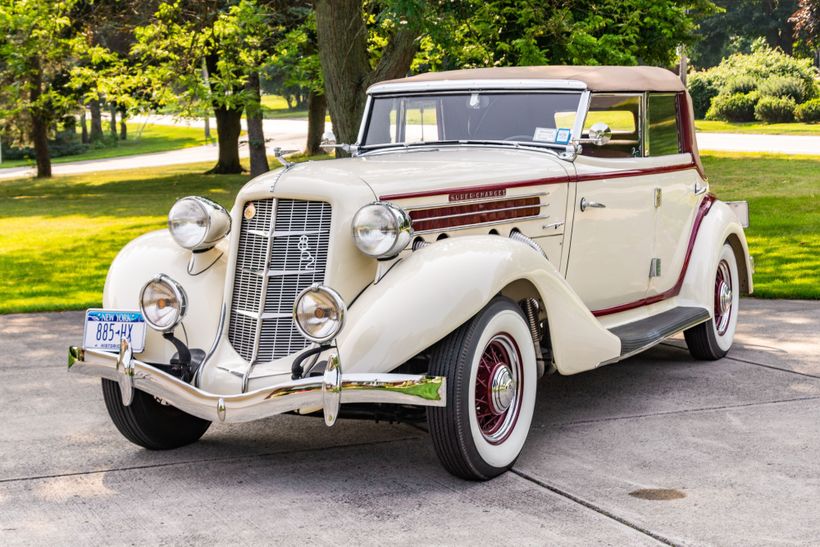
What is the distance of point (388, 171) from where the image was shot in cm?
544

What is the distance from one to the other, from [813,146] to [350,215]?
2533cm

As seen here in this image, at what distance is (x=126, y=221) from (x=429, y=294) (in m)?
15.0

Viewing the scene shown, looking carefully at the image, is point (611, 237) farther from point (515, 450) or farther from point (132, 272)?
point (132, 272)

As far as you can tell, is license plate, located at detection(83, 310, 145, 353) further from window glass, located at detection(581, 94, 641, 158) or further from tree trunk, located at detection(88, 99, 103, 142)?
tree trunk, located at detection(88, 99, 103, 142)

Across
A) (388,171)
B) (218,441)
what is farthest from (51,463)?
(388,171)

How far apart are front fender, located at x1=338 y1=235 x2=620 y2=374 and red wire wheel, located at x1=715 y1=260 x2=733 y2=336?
2.68m

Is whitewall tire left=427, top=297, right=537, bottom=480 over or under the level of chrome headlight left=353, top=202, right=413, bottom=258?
under

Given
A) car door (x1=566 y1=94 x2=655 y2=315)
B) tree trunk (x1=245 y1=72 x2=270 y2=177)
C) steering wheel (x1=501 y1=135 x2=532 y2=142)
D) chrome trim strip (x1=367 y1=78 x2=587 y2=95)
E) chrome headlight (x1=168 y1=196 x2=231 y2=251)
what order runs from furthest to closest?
1. tree trunk (x1=245 y1=72 x2=270 y2=177)
2. chrome trim strip (x1=367 y1=78 x2=587 y2=95)
3. steering wheel (x1=501 y1=135 x2=532 y2=142)
4. car door (x1=566 y1=94 x2=655 y2=315)
5. chrome headlight (x1=168 y1=196 x2=231 y2=251)

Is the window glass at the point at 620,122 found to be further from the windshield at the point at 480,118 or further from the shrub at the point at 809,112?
the shrub at the point at 809,112

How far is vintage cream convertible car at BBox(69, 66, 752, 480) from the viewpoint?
4.67 meters

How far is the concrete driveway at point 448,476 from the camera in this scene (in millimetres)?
4277

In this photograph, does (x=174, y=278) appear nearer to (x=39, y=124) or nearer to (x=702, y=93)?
(x=39, y=124)

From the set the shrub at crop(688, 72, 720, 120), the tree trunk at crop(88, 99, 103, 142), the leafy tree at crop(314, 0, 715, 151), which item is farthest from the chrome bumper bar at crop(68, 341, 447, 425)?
the tree trunk at crop(88, 99, 103, 142)

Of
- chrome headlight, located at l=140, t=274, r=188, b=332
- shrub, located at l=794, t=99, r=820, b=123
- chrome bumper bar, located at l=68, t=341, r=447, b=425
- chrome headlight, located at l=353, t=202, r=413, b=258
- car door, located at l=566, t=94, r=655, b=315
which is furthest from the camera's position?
shrub, located at l=794, t=99, r=820, b=123
